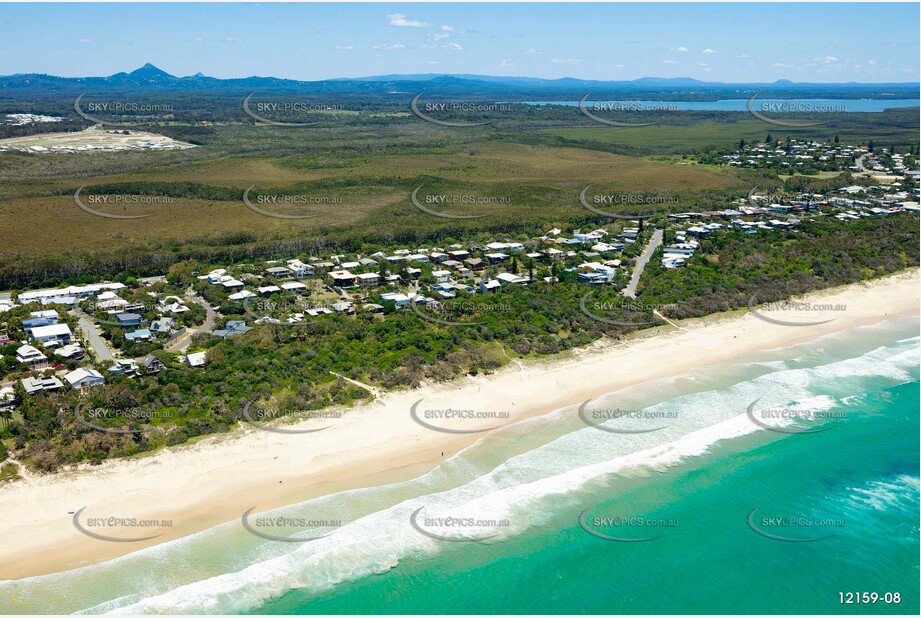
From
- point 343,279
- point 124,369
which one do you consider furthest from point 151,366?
point 343,279

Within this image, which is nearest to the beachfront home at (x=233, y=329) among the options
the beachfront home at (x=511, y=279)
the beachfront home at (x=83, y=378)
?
the beachfront home at (x=83, y=378)

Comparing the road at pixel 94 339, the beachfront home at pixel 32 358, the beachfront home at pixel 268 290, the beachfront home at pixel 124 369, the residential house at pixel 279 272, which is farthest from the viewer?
the residential house at pixel 279 272

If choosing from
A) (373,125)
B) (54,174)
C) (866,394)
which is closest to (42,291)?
(866,394)

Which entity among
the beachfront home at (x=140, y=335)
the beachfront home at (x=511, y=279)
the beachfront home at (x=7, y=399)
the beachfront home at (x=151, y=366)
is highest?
the beachfront home at (x=511, y=279)

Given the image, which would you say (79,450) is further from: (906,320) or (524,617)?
(906,320)

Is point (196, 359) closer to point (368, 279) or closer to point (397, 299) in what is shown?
point (397, 299)

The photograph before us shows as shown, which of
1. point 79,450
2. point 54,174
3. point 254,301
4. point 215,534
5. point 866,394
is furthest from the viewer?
point 54,174

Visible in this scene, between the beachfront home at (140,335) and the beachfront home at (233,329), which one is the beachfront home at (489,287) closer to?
the beachfront home at (233,329)
